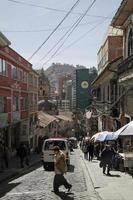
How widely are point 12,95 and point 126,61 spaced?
21337 millimetres

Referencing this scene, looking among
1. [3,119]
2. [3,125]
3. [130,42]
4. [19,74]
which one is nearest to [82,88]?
[19,74]

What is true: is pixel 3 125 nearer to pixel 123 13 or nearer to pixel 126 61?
pixel 123 13

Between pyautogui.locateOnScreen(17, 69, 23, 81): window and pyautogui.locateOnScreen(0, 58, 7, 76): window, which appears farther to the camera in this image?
pyautogui.locateOnScreen(17, 69, 23, 81): window

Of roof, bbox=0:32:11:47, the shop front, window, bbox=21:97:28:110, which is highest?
roof, bbox=0:32:11:47

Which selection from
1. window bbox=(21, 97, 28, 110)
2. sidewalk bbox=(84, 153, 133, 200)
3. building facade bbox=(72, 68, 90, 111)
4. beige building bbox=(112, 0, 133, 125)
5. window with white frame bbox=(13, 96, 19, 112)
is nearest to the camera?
sidewalk bbox=(84, 153, 133, 200)

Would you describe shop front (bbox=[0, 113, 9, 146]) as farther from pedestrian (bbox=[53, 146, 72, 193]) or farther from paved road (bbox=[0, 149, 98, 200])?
pedestrian (bbox=[53, 146, 72, 193])

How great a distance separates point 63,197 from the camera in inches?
594

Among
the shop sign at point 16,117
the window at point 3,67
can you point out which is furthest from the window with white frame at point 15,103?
the window at point 3,67

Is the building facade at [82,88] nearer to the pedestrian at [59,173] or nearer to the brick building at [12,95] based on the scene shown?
the brick building at [12,95]

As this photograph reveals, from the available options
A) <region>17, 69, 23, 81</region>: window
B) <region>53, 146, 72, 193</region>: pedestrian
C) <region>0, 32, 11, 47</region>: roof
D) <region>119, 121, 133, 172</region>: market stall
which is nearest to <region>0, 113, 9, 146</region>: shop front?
<region>0, 32, 11, 47</region>: roof

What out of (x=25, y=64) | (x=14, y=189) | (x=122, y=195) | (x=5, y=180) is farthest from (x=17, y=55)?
(x=122, y=195)

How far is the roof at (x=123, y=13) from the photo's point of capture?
80.5ft

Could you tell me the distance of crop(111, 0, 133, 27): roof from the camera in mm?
24542

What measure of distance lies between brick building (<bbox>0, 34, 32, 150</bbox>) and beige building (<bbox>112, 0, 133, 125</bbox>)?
30.8 feet
